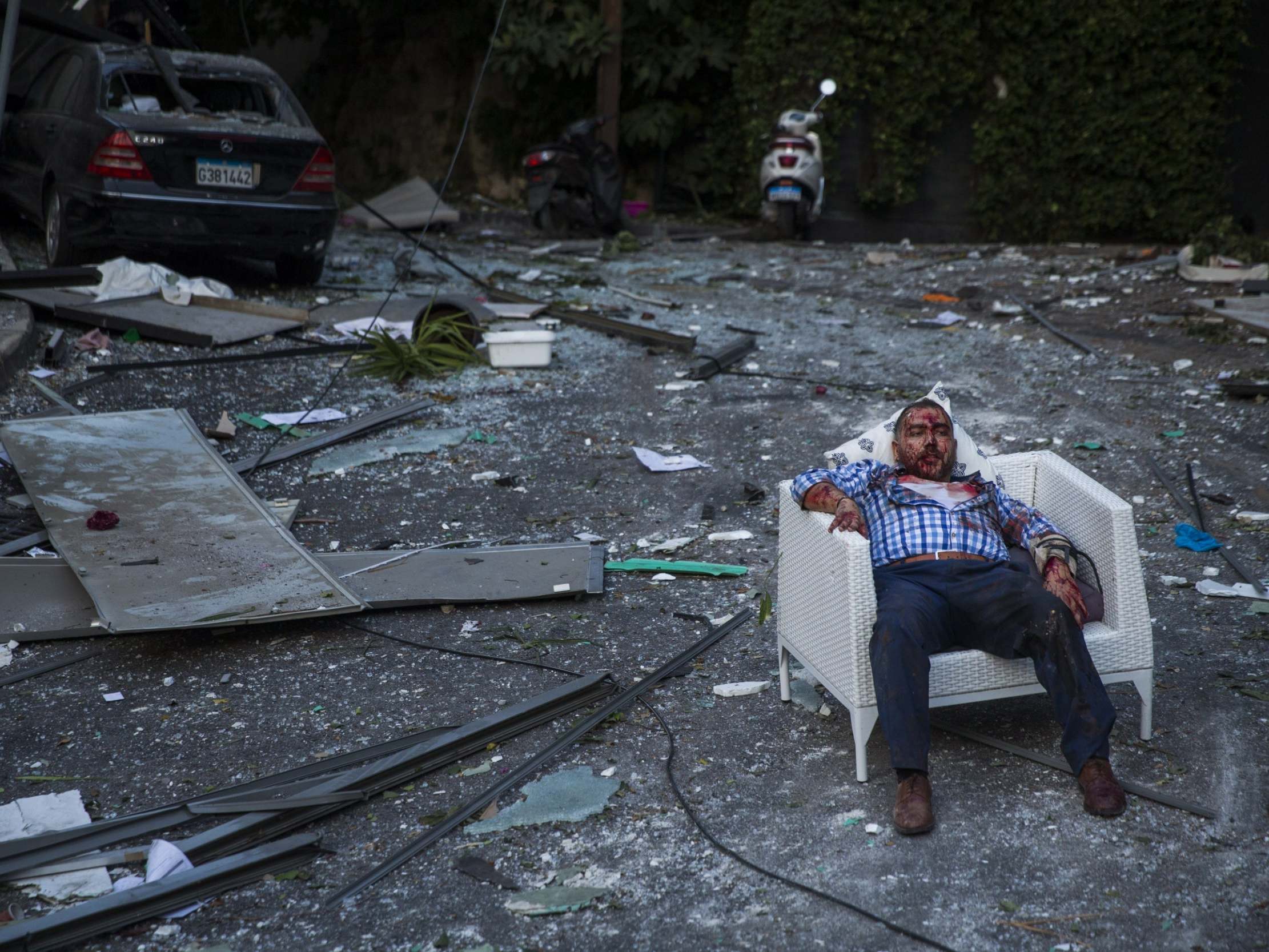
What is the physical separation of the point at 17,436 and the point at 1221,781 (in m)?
5.08

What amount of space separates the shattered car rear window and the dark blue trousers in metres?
7.37

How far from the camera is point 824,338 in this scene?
882 centimetres

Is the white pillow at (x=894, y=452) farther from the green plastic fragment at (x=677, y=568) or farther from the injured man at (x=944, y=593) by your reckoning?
the green plastic fragment at (x=677, y=568)

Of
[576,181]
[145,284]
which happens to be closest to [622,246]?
[576,181]

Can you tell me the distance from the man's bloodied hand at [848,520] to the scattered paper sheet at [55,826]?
2.09m

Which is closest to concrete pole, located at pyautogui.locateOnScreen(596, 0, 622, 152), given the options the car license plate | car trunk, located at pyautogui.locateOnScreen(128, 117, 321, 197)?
car trunk, located at pyautogui.locateOnScreen(128, 117, 321, 197)

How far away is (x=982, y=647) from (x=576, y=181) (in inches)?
438

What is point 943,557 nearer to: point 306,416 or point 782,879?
point 782,879

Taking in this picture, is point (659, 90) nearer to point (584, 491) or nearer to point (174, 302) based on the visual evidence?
point (174, 302)

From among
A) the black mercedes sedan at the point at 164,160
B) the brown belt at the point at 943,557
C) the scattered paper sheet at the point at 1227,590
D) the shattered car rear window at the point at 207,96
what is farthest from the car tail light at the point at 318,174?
the scattered paper sheet at the point at 1227,590

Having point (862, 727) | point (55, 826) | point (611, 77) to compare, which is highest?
point (611, 77)

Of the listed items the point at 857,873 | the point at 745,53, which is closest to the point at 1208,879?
the point at 857,873

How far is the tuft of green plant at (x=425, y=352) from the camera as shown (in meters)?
7.66

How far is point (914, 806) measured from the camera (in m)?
2.99
